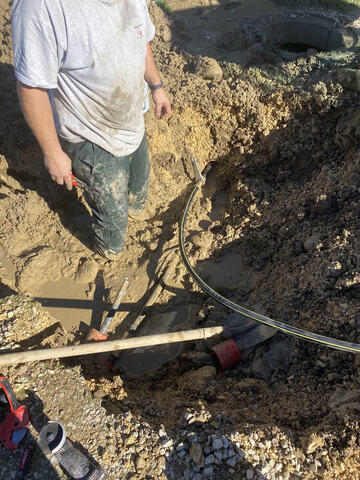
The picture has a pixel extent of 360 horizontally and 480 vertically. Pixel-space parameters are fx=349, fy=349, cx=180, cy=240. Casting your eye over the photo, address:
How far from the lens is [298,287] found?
3.00 meters

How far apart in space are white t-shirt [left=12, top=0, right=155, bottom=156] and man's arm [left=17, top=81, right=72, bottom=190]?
10 centimetres

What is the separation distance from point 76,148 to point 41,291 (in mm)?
A: 1508

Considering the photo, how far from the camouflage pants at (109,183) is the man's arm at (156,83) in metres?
0.41

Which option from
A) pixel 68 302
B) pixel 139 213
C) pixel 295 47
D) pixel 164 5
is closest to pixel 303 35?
pixel 295 47

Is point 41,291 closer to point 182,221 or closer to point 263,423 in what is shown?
point 182,221

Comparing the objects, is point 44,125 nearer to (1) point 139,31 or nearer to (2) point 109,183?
(2) point 109,183

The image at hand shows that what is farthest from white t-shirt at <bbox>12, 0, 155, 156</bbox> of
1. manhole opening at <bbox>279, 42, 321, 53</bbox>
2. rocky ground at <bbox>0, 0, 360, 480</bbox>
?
manhole opening at <bbox>279, 42, 321, 53</bbox>

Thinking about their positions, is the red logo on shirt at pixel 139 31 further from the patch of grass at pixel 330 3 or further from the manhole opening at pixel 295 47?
the patch of grass at pixel 330 3

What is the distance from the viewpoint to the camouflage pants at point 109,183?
275cm

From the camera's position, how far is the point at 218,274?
3.65m

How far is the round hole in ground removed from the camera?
5926 millimetres

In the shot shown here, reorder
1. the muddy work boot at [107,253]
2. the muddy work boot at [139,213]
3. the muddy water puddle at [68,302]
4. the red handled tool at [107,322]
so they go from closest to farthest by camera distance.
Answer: the red handled tool at [107,322] → the muddy water puddle at [68,302] → the muddy work boot at [107,253] → the muddy work boot at [139,213]

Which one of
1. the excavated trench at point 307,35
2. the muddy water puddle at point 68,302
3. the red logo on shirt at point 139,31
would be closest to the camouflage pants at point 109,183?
the muddy water puddle at point 68,302

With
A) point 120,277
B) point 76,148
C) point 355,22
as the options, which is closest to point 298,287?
point 120,277
